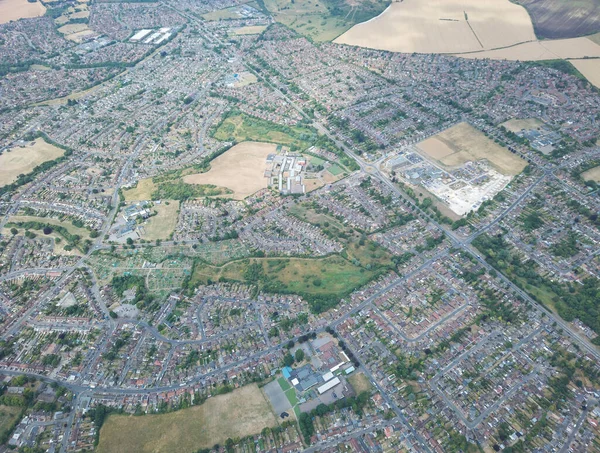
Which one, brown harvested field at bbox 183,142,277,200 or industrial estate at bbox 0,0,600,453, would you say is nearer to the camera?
industrial estate at bbox 0,0,600,453

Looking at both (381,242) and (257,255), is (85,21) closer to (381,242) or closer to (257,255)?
(257,255)

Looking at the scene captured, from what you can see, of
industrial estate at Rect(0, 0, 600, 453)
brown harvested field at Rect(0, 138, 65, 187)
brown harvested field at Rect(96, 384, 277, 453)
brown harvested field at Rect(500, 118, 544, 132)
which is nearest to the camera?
brown harvested field at Rect(96, 384, 277, 453)

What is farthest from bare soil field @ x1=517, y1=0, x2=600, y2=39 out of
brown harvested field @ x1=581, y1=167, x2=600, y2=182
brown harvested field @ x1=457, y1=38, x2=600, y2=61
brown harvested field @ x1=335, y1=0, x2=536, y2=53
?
brown harvested field @ x1=581, y1=167, x2=600, y2=182

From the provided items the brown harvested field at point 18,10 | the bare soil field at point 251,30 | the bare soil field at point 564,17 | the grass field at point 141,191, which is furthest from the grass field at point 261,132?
the brown harvested field at point 18,10

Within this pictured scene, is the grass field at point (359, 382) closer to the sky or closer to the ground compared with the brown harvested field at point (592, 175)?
closer to the ground

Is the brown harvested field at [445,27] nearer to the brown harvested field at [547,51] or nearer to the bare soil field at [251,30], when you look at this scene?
the brown harvested field at [547,51]

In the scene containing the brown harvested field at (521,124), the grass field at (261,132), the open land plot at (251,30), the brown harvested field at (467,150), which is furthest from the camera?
the open land plot at (251,30)

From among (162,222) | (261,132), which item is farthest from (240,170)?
(162,222)

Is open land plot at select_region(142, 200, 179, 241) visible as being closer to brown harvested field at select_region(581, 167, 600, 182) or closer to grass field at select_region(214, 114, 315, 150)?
grass field at select_region(214, 114, 315, 150)
